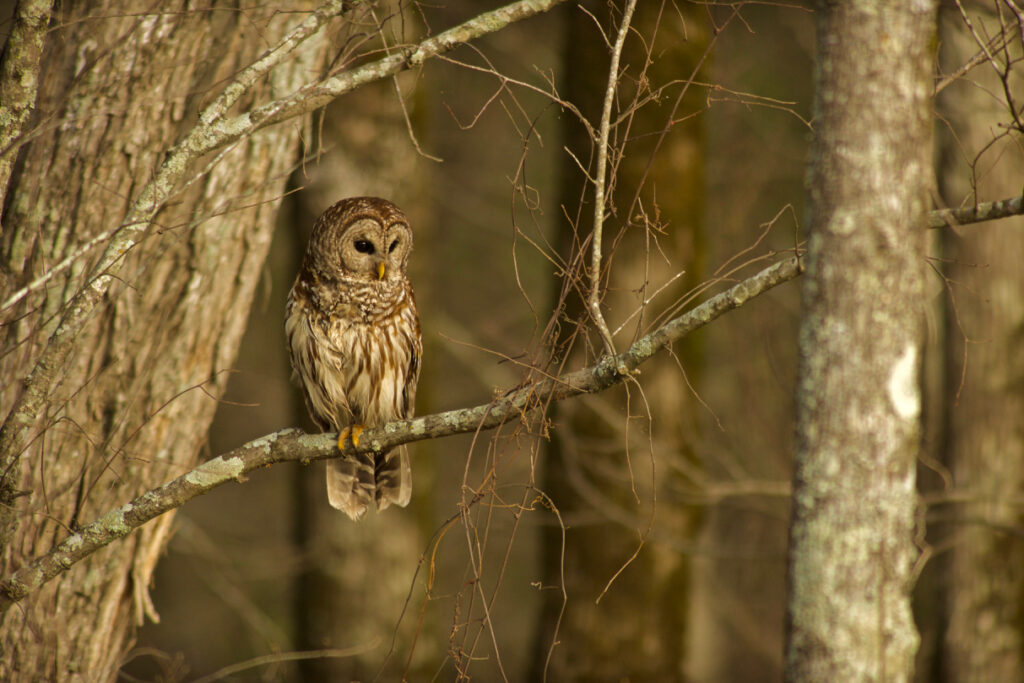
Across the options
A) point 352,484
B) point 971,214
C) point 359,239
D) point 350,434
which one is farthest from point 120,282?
point 971,214

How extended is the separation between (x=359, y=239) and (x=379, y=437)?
1440mm

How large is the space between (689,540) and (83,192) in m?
4.29

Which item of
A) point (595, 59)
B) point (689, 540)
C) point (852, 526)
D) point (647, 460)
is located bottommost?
point (852, 526)

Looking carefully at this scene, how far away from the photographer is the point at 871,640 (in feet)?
6.71

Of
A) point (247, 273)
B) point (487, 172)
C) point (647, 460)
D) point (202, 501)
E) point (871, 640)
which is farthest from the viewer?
point (202, 501)

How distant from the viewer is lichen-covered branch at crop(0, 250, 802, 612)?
8.41 ft

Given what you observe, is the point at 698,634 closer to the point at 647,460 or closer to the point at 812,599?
the point at 647,460

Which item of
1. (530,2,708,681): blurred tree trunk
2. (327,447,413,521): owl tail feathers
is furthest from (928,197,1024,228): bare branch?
(530,2,708,681): blurred tree trunk

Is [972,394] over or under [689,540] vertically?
over

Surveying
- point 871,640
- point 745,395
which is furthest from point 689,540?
point 871,640

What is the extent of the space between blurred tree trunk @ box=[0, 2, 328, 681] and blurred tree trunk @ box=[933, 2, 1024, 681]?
441 centimetres

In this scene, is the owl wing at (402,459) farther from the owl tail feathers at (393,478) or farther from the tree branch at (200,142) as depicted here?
the tree branch at (200,142)

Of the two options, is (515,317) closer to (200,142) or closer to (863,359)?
(200,142)

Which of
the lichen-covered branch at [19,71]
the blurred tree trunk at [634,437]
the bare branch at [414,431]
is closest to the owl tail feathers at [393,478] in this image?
the bare branch at [414,431]
